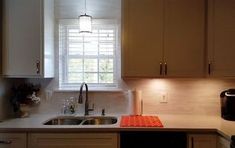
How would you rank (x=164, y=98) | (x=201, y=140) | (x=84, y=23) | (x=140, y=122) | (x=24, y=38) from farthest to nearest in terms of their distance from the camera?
(x=164, y=98) → (x=84, y=23) → (x=24, y=38) → (x=140, y=122) → (x=201, y=140)

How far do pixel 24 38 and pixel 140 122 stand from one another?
1.40 m

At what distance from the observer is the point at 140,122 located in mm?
2426

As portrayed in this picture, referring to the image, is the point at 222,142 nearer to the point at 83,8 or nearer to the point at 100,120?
the point at 100,120

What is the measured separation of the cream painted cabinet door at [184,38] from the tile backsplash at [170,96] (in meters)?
0.33

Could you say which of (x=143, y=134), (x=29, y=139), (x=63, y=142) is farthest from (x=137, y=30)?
(x=29, y=139)

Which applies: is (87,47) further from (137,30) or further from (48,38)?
(137,30)

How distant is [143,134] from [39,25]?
4.74ft

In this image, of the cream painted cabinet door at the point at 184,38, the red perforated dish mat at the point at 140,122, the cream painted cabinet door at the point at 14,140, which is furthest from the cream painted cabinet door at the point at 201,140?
the cream painted cabinet door at the point at 14,140

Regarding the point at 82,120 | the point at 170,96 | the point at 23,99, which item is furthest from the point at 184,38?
the point at 23,99

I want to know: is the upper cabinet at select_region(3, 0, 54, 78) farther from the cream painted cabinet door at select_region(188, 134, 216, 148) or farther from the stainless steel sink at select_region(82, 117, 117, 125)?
the cream painted cabinet door at select_region(188, 134, 216, 148)

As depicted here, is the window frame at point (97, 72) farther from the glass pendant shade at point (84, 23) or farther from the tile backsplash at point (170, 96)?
the glass pendant shade at point (84, 23)

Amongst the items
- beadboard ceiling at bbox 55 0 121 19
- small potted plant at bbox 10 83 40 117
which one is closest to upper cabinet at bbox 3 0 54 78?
small potted plant at bbox 10 83 40 117

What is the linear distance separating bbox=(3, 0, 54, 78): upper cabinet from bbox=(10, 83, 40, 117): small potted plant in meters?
0.25

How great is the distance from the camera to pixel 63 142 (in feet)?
7.39
